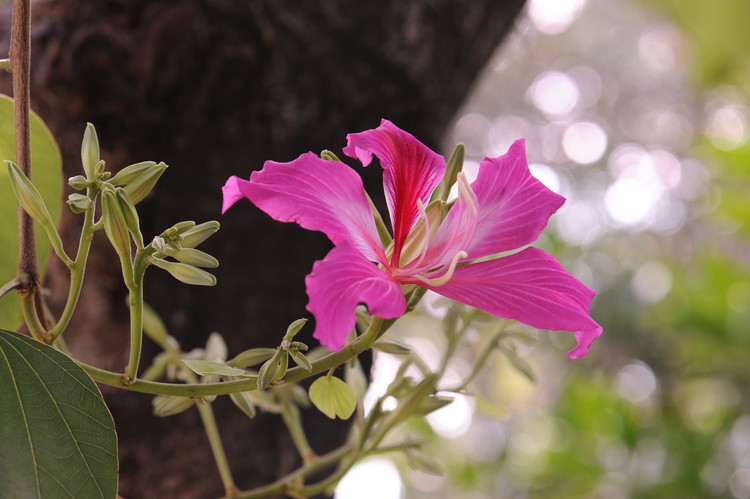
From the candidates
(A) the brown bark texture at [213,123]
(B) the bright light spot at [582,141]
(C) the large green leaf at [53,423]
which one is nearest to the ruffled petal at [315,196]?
(C) the large green leaf at [53,423]

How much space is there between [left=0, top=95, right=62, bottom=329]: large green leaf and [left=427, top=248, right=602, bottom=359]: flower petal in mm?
223

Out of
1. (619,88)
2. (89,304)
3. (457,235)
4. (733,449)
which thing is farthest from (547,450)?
(619,88)

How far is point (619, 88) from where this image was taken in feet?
23.3

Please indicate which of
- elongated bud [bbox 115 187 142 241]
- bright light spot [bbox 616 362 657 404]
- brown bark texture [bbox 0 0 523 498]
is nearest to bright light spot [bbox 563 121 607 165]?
bright light spot [bbox 616 362 657 404]

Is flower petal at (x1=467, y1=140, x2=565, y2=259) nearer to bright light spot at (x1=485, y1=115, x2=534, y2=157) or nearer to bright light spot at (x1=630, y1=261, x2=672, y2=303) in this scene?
bright light spot at (x1=630, y1=261, x2=672, y2=303)

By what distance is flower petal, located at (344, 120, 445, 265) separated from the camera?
289mm

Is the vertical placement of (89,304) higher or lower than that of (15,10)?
lower

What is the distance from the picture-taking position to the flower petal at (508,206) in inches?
11.7

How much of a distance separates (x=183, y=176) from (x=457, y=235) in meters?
0.31

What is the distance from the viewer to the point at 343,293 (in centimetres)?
23

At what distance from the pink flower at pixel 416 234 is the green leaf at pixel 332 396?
5 centimetres

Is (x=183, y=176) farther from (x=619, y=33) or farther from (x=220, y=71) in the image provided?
(x=619, y=33)

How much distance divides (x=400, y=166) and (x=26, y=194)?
0.51 feet

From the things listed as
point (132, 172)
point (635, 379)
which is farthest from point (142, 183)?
point (635, 379)
